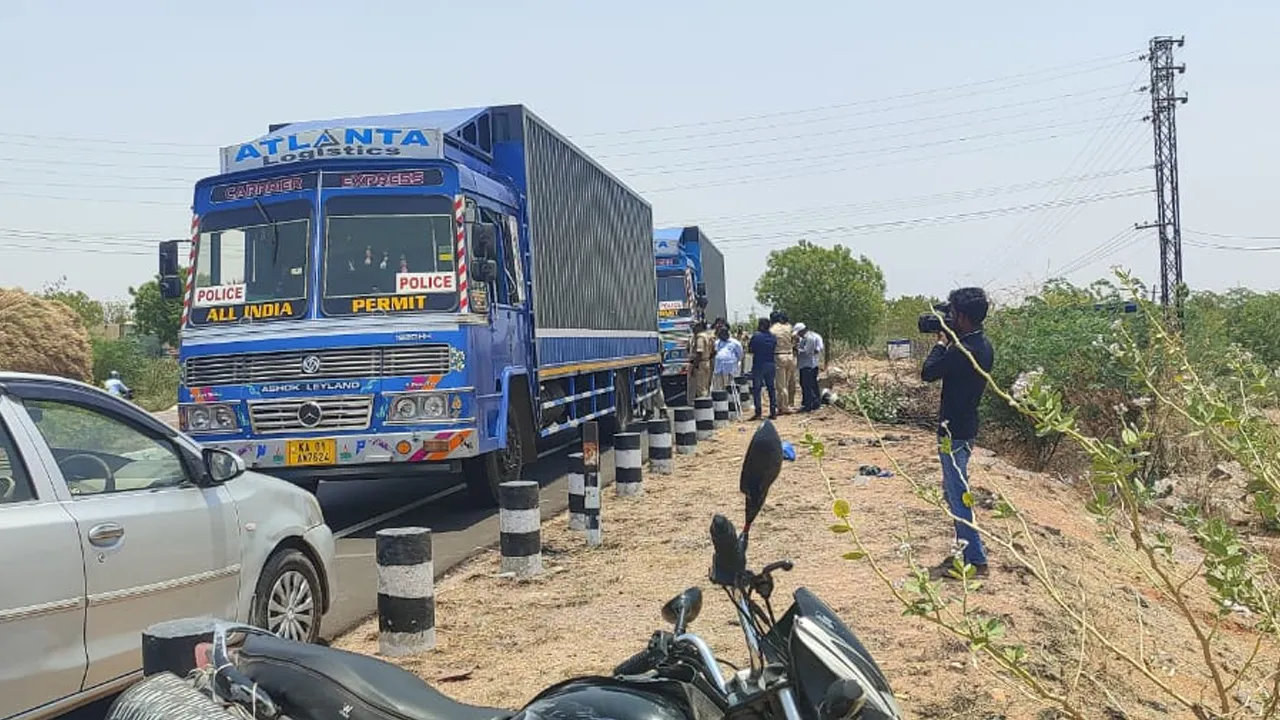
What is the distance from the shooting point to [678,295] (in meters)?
22.9

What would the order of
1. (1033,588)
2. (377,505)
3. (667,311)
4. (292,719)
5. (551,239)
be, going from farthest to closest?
(667,311) < (551,239) < (377,505) < (1033,588) < (292,719)

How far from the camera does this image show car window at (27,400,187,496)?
13.1ft

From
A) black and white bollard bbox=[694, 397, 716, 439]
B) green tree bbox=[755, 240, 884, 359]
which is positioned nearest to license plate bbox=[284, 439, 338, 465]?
black and white bollard bbox=[694, 397, 716, 439]

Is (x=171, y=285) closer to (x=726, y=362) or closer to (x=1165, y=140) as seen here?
(x=726, y=362)

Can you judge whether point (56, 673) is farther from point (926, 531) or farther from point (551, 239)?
point (551, 239)

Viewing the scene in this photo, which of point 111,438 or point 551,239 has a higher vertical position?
point 551,239

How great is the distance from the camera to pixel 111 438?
430 centimetres

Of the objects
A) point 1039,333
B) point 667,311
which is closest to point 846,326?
point 667,311

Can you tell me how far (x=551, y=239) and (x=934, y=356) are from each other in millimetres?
5962

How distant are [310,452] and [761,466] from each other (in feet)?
22.5

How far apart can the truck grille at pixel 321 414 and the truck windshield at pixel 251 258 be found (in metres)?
0.87

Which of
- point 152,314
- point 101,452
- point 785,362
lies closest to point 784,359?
point 785,362

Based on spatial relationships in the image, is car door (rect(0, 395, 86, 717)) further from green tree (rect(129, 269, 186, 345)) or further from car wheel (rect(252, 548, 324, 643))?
green tree (rect(129, 269, 186, 345))

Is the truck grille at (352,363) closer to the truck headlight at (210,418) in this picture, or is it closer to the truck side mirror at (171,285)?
the truck headlight at (210,418)
